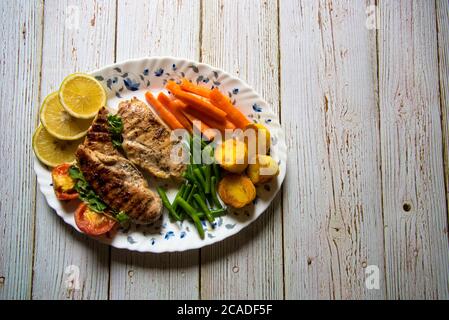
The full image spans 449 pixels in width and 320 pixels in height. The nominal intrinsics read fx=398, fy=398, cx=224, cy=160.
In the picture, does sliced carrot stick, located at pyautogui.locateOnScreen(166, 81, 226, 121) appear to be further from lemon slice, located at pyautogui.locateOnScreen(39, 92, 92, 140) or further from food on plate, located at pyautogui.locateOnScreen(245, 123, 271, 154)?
lemon slice, located at pyautogui.locateOnScreen(39, 92, 92, 140)

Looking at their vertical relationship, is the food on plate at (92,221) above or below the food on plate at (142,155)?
below

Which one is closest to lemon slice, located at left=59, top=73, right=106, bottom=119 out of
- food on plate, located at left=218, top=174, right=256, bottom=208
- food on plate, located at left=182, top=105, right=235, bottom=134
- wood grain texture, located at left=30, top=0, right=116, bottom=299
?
wood grain texture, located at left=30, top=0, right=116, bottom=299

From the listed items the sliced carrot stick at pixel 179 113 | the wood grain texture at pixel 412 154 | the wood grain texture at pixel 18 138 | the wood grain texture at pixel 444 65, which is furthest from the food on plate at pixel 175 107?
the wood grain texture at pixel 444 65

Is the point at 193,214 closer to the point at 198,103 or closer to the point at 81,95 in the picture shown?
the point at 198,103

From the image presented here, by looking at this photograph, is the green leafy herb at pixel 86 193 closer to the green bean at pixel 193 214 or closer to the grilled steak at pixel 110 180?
the grilled steak at pixel 110 180

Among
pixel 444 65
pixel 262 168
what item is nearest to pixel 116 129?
pixel 262 168
